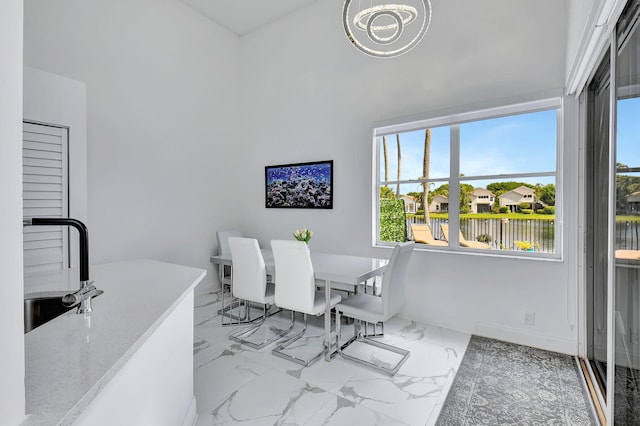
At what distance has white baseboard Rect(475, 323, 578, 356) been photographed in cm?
264

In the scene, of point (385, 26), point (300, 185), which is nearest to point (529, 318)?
point (385, 26)

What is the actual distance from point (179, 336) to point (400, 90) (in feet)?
10.5

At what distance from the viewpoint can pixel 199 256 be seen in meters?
4.38

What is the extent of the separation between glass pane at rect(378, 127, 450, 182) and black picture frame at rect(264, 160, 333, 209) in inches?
28.0

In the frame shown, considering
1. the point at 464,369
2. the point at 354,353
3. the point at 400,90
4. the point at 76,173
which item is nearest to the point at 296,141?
the point at 400,90

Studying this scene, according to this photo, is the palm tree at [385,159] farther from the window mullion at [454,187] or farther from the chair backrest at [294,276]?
the chair backrest at [294,276]

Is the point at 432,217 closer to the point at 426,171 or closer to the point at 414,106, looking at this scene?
the point at 426,171

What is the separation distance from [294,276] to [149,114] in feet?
9.10

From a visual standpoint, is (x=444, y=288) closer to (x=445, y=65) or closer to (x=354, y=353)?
(x=354, y=353)

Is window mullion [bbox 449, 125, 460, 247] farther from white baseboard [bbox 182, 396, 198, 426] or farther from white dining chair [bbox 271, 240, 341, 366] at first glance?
white baseboard [bbox 182, 396, 198, 426]

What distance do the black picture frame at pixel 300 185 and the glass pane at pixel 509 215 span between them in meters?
1.60

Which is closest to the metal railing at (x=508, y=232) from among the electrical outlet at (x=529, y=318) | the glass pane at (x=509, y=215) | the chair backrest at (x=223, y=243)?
the glass pane at (x=509, y=215)

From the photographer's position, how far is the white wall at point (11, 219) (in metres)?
0.50

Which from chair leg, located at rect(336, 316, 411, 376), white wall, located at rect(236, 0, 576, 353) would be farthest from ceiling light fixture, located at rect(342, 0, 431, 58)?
chair leg, located at rect(336, 316, 411, 376)
